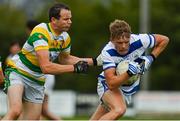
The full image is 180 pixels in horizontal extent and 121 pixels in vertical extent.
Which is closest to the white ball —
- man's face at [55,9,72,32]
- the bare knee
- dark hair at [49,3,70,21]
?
man's face at [55,9,72,32]

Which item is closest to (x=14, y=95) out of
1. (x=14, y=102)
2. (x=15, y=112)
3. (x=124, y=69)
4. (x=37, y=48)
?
(x=14, y=102)

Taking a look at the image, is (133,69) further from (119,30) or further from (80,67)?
(80,67)

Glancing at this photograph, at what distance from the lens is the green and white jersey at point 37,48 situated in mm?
11820

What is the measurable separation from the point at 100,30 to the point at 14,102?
115ft

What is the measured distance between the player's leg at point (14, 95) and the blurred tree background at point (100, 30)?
29614 millimetres

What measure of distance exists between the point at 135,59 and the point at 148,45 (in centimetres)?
30

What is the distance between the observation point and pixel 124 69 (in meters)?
11.7

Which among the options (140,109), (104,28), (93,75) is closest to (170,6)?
(104,28)

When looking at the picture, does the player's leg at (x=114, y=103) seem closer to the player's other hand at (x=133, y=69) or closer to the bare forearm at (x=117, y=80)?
the bare forearm at (x=117, y=80)

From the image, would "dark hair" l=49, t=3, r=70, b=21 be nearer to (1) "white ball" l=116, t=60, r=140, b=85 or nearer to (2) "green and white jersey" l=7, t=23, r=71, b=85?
(2) "green and white jersey" l=7, t=23, r=71, b=85

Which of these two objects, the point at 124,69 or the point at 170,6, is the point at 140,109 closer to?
the point at 124,69

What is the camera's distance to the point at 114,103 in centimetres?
1176

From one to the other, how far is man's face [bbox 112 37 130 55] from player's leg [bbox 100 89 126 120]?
0.61m

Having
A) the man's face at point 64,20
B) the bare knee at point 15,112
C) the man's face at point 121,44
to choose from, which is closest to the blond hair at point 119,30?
the man's face at point 121,44
